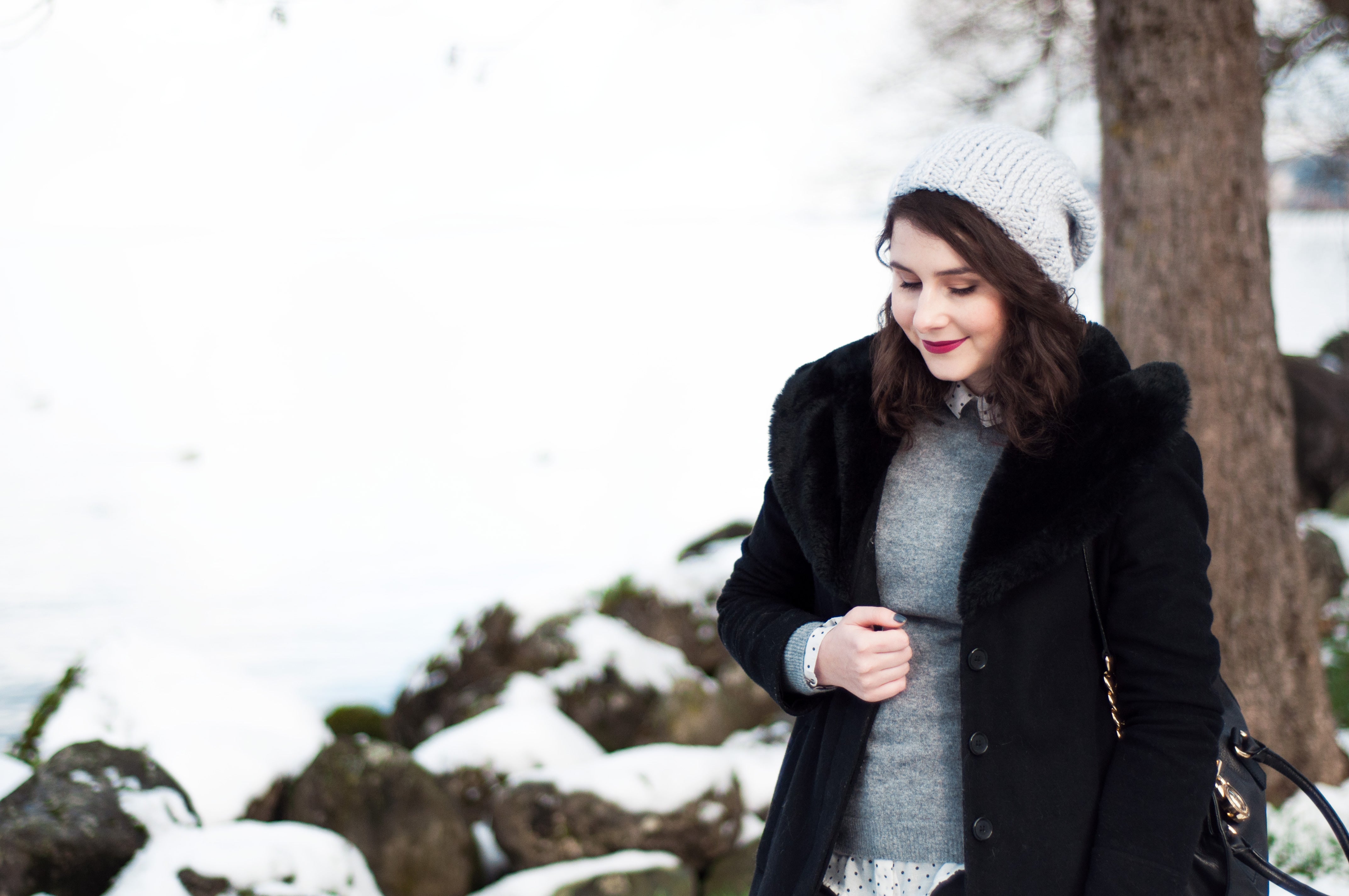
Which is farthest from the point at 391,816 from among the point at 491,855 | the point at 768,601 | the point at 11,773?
the point at 768,601

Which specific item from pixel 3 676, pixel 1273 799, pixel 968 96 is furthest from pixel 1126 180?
pixel 3 676

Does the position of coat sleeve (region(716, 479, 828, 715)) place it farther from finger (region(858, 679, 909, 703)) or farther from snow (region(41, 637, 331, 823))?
snow (region(41, 637, 331, 823))

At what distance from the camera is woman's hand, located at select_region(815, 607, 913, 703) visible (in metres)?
1.39

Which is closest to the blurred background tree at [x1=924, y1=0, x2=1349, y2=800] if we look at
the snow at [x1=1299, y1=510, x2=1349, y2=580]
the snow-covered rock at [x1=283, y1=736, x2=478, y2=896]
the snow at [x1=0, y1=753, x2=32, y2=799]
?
the snow-covered rock at [x1=283, y1=736, x2=478, y2=896]

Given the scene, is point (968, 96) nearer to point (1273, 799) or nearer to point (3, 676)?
point (1273, 799)

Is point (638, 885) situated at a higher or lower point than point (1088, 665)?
lower

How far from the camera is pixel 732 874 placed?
3895 millimetres

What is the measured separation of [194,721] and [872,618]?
3697 millimetres

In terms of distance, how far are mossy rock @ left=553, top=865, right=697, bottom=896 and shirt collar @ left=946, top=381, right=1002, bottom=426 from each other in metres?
2.49

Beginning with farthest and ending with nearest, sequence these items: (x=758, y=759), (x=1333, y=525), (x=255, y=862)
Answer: (x=1333, y=525) < (x=758, y=759) < (x=255, y=862)

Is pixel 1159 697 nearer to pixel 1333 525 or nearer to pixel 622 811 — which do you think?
pixel 622 811

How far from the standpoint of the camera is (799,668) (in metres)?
1.52

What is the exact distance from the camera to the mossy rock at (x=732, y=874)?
3.84 meters

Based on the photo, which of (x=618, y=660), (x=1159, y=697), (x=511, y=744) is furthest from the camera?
(x=618, y=660)
